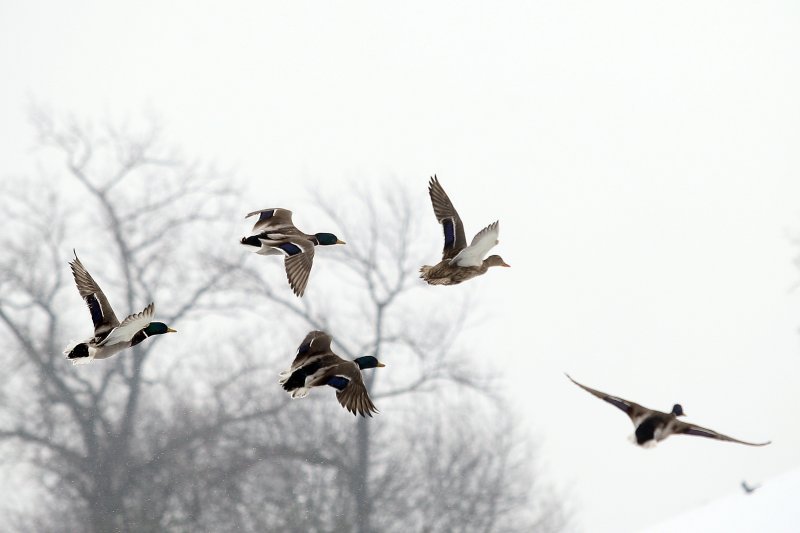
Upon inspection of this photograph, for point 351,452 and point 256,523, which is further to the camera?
point 351,452

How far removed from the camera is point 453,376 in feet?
22.1

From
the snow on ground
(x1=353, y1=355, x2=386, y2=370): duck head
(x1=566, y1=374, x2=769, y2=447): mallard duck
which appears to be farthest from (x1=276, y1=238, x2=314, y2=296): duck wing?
the snow on ground

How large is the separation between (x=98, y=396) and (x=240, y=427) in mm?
1221

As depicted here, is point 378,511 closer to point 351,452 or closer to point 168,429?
point 351,452

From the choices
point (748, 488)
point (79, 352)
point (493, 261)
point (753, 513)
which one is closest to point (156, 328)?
point (79, 352)

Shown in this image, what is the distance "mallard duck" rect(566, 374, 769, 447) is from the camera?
1628mm

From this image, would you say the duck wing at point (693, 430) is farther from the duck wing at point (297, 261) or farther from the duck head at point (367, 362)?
the duck wing at point (297, 261)

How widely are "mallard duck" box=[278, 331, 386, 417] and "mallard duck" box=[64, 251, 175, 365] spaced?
38cm

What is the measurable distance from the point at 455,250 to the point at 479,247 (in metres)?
0.16

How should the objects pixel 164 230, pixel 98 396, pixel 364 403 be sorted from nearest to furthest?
pixel 364 403
pixel 98 396
pixel 164 230

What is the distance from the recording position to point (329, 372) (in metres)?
2.18

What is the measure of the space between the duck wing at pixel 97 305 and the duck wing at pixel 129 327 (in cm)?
6

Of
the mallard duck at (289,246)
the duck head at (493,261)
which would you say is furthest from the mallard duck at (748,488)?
the mallard duck at (289,246)

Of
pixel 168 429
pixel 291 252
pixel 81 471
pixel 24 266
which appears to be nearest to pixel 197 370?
pixel 168 429
